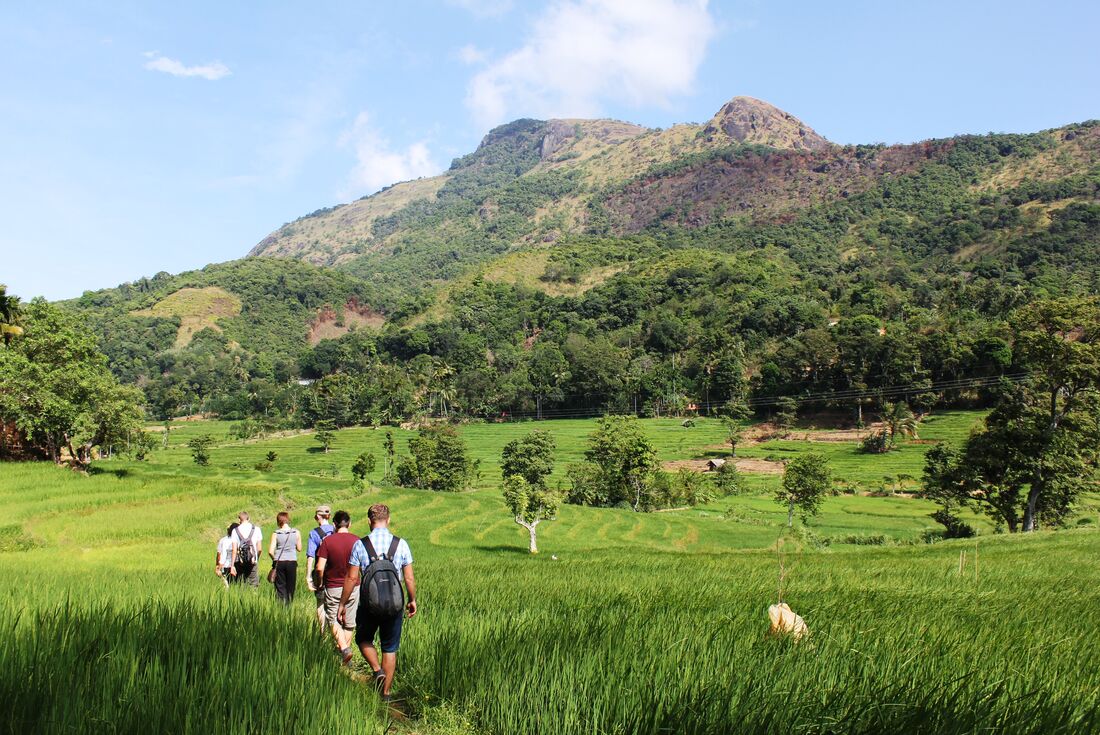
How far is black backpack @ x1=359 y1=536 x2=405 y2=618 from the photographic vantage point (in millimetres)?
6113

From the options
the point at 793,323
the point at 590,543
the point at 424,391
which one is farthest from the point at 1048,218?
the point at 590,543

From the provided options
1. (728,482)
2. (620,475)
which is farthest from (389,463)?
(728,482)

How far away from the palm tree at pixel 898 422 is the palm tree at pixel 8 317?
94003 millimetres

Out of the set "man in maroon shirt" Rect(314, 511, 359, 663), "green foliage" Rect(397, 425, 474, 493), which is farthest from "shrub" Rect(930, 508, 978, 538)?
"man in maroon shirt" Rect(314, 511, 359, 663)

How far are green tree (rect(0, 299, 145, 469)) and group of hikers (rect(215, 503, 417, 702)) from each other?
110 ft

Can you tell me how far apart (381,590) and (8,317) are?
37821 millimetres

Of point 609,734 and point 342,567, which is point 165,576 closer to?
point 342,567

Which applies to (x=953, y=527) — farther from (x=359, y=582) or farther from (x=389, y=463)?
(x=389, y=463)

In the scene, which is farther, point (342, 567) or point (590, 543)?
point (590, 543)

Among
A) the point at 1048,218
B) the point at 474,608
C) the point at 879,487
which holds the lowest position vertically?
the point at 879,487

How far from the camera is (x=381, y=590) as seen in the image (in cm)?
614

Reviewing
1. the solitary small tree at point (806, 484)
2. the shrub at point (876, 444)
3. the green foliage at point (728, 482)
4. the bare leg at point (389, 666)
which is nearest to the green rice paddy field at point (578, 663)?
the bare leg at point (389, 666)

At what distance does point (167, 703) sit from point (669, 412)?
128 m

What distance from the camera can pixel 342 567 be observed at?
8531 millimetres
